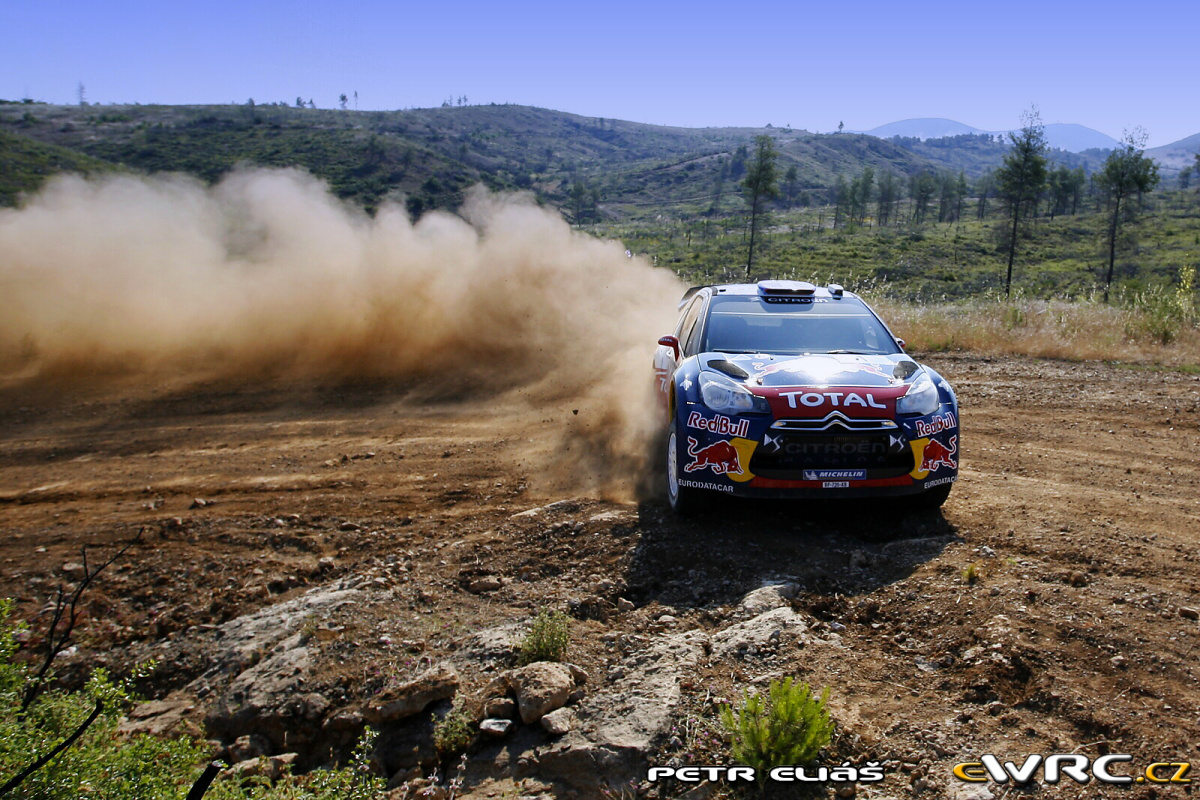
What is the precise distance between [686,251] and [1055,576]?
5973 centimetres

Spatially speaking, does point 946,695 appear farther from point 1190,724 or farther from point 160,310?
point 160,310

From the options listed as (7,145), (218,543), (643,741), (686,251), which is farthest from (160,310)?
(686,251)

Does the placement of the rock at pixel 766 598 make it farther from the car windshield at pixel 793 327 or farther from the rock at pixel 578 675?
the car windshield at pixel 793 327

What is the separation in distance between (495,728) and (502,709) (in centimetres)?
10

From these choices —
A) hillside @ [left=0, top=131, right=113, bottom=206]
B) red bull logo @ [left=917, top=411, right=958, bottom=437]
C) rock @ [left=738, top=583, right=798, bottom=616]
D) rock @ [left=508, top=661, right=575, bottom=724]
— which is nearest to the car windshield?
red bull logo @ [left=917, top=411, right=958, bottom=437]

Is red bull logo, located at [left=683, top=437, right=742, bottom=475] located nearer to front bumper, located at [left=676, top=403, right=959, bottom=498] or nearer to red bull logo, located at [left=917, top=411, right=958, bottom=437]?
front bumper, located at [left=676, top=403, right=959, bottom=498]

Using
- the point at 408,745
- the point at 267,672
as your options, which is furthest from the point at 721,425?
the point at 267,672

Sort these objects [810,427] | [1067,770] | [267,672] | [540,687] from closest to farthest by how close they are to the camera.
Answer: [1067,770]
[540,687]
[267,672]
[810,427]

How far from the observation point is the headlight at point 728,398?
5.30 metres

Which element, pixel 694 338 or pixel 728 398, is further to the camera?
pixel 694 338

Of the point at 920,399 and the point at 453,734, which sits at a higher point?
the point at 920,399

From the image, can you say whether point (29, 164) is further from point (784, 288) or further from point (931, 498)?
point (931, 498)

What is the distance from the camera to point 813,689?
357cm

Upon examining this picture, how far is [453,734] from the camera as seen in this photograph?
3662 mm
